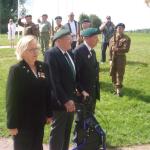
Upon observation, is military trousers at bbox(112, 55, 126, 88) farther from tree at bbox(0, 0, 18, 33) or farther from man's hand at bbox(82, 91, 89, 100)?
tree at bbox(0, 0, 18, 33)

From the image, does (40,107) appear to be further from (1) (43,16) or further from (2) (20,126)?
(1) (43,16)

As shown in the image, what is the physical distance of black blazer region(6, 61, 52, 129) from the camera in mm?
5086

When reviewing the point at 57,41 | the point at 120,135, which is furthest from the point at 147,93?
the point at 57,41

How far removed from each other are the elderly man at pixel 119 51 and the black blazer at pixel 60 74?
18.9ft

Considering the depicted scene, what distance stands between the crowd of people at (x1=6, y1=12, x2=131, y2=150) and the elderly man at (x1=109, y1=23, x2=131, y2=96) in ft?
15.8

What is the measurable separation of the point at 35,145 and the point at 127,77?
34.6 feet

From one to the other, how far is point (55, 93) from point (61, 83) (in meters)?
0.16

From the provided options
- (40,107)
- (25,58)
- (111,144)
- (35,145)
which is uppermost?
(25,58)

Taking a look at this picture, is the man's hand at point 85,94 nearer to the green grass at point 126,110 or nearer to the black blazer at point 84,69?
the black blazer at point 84,69

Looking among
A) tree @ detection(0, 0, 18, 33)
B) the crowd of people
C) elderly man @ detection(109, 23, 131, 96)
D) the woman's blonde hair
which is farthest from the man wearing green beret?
tree @ detection(0, 0, 18, 33)

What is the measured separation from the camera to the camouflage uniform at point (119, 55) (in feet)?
39.1

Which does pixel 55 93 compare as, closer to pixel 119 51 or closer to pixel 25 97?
pixel 25 97

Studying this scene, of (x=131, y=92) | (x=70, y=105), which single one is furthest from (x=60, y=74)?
(x=131, y=92)

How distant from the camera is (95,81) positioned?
7.18 m
